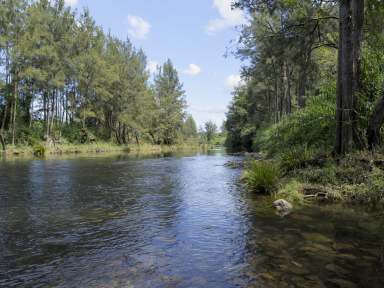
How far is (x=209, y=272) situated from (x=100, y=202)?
7.04 metres

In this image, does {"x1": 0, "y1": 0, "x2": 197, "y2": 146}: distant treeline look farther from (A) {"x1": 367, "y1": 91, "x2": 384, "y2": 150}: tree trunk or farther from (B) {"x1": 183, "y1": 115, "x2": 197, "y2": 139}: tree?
(A) {"x1": 367, "y1": 91, "x2": 384, "y2": 150}: tree trunk

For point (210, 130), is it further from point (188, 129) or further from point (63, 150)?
point (63, 150)

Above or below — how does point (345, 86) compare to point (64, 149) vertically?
above

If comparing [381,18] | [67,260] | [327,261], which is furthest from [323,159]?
[67,260]

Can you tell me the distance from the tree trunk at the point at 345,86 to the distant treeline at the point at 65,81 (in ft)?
115

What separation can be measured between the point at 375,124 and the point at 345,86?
1847 mm

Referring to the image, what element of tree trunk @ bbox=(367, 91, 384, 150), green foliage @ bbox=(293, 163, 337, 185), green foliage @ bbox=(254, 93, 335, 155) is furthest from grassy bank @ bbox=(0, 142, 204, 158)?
tree trunk @ bbox=(367, 91, 384, 150)

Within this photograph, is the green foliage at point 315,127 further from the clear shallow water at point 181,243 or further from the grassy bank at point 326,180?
the clear shallow water at point 181,243

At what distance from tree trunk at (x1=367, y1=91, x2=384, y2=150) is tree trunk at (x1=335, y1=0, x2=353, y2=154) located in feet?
2.24

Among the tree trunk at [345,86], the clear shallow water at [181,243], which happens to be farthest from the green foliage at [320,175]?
the clear shallow water at [181,243]

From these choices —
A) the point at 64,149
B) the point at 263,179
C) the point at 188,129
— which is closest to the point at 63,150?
the point at 64,149

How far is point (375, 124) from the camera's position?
13102 millimetres

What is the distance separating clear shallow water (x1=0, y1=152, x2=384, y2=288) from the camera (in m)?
5.79

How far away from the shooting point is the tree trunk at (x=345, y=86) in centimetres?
1355
